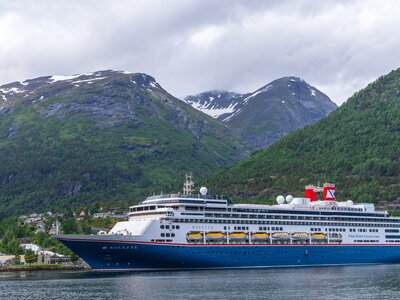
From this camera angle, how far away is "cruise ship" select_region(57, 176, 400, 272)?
4154 inches

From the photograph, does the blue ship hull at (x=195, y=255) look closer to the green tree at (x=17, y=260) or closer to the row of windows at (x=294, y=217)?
the row of windows at (x=294, y=217)

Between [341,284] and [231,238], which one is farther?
[231,238]

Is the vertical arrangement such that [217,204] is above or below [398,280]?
above

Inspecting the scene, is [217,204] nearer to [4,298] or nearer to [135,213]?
[135,213]

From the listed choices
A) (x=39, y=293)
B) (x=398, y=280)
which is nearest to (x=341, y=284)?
(x=398, y=280)

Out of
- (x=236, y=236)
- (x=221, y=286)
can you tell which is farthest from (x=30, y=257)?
(x=221, y=286)

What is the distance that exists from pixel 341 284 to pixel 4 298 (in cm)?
4216

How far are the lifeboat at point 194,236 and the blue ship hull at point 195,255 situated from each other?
1.37 metres

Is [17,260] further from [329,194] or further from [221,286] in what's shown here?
[221,286]

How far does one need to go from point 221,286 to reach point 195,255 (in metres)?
25.0

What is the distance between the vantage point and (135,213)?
114 metres

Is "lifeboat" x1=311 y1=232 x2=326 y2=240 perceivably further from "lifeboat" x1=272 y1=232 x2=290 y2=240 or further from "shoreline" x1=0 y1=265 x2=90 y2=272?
"shoreline" x1=0 y1=265 x2=90 y2=272

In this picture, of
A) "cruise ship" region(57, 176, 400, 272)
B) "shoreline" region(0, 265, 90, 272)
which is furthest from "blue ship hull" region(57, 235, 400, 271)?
"shoreline" region(0, 265, 90, 272)

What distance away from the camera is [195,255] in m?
109
